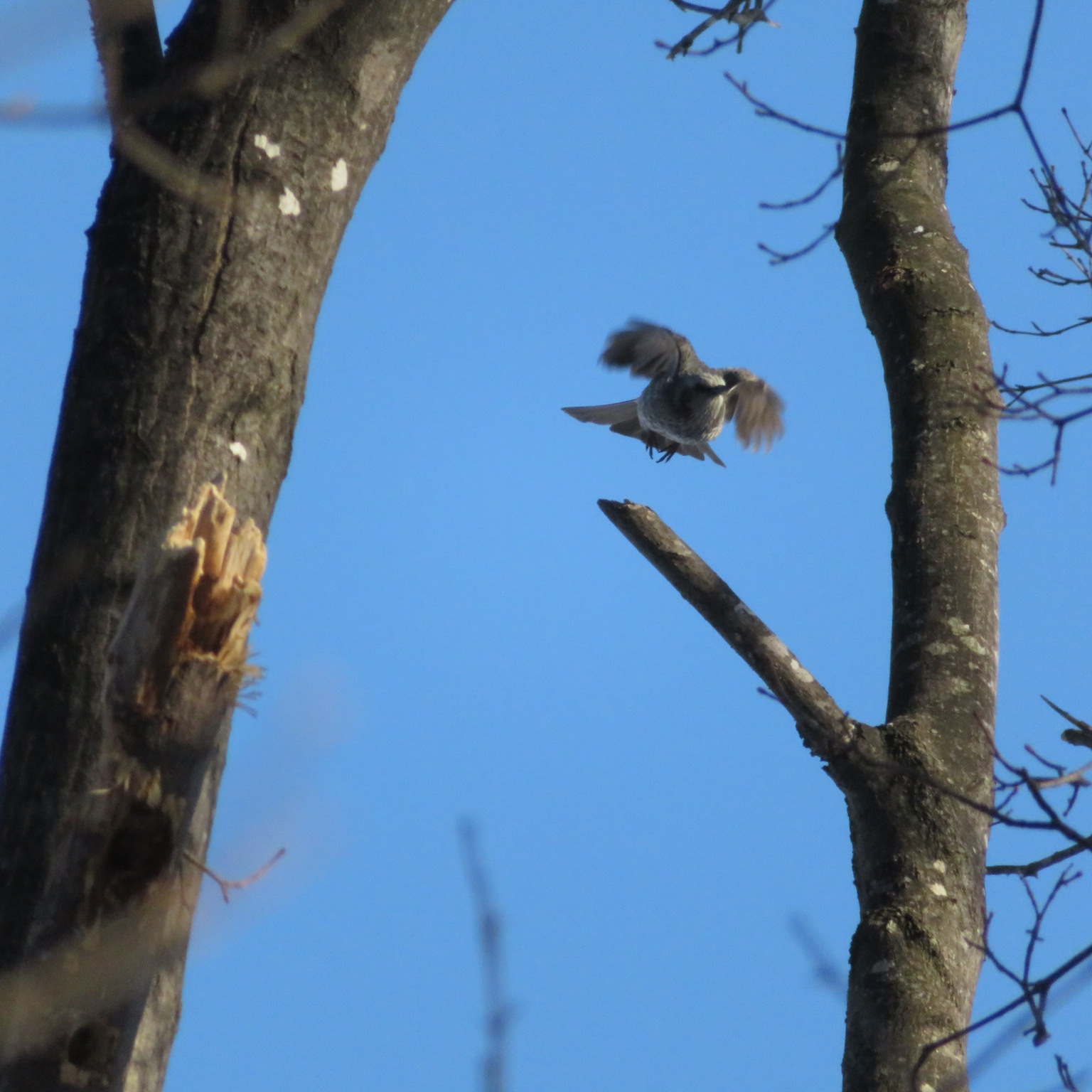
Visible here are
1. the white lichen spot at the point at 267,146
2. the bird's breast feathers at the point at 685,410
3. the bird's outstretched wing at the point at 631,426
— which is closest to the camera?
the white lichen spot at the point at 267,146

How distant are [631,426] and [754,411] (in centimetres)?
96

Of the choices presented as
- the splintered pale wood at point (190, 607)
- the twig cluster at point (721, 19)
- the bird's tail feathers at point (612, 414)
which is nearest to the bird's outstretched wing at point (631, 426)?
the bird's tail feathers at point (612, 414)

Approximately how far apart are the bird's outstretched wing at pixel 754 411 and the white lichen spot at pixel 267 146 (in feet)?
14.0

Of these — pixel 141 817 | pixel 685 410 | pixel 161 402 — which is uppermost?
pixel 685 410

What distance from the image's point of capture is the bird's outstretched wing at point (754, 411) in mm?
5938

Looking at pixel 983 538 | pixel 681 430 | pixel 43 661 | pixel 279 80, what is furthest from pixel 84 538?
pixel 681 430

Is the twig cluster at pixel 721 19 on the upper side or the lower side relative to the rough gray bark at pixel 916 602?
upper

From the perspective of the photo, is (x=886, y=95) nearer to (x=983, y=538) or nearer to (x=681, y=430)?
(x=983, y=538)

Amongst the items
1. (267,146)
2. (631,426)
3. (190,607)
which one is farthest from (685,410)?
(190,607)

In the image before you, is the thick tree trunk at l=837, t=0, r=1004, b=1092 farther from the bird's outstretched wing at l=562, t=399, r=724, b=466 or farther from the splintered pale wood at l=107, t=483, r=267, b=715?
the bird's outstretched wing at l=562, t=399, r=724, b=466

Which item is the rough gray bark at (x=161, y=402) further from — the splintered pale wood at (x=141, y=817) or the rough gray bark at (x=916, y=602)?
the rough gray bark at (x=916, y=602)

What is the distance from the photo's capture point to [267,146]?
1814mm

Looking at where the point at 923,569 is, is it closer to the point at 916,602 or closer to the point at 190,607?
the point at 916,602

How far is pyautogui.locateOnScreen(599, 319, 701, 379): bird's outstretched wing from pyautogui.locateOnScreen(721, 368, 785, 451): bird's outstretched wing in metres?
0.28
